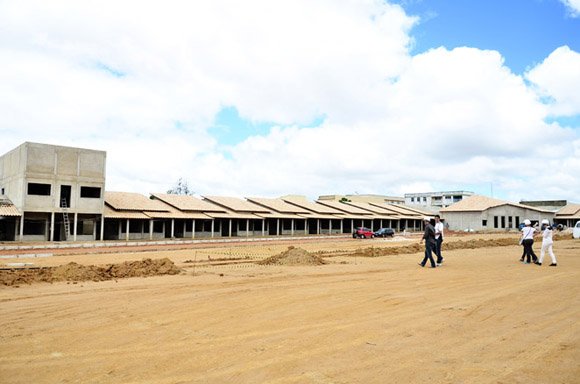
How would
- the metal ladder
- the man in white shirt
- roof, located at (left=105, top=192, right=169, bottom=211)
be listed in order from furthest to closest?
roof, located at (left=105, top=192, right=169, bottom=211) < the metal ladder < the man in white shirt

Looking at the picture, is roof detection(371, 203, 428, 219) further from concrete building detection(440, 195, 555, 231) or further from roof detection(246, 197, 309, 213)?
roof detection(246, 197, 309, 213)

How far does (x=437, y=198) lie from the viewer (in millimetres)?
121750

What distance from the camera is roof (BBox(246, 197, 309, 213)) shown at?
55.2 metres

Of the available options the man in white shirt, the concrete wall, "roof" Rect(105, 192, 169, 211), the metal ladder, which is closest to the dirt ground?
the man in white shirt

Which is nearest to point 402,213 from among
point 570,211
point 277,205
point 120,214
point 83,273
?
point 277,205

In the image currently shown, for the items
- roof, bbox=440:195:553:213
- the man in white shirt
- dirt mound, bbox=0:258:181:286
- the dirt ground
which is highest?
roof, bbox=440:195:553:213

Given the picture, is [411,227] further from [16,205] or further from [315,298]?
[315,298]

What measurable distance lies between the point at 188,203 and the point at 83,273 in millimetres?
35893

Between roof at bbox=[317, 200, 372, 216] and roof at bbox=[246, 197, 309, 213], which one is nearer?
roof at bbox=[246, 197, 309, 213]

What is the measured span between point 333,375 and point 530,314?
4534 mm

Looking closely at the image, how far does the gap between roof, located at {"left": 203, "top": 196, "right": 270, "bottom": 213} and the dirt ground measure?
39868 mm

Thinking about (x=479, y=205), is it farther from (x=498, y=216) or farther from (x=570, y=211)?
(x=570, y=211)

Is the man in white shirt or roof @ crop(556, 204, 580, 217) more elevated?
roof @ crop(556, 204, 580, 217)

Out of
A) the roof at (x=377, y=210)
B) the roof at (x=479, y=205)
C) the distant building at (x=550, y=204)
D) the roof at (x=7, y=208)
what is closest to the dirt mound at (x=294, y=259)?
the roof at (x=7, y=208)
